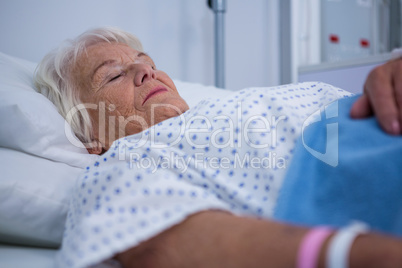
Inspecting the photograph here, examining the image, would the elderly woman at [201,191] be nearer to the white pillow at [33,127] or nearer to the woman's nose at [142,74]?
the woman's nose at [142,74]

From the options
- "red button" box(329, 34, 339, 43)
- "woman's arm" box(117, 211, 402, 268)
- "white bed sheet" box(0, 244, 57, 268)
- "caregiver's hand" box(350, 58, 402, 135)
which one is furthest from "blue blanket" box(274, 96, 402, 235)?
"red button" box(329, 34, 339, 43)

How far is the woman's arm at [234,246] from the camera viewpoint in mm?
420

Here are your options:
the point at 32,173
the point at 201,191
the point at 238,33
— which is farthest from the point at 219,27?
the point at 201,191

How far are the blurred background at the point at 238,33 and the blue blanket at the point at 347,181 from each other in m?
1.30

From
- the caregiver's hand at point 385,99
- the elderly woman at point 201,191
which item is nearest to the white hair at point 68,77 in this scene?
the elderly woman at point 201,191

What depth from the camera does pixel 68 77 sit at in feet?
3.91

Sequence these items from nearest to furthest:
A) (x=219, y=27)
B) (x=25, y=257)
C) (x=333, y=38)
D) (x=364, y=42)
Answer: (x=25, y=257), (x=219, y=27), (x=333, y=38), (x=364, y=42)

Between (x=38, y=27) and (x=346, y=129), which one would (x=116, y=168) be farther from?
(x=38, y=27)

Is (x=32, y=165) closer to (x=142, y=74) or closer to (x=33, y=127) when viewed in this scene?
(x=33, y=127)

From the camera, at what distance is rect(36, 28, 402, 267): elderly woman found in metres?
0.49

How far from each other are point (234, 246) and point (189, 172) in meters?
0.21

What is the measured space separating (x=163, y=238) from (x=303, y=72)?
1.88 meters

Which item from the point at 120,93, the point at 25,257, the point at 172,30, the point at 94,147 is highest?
the point at 172,30

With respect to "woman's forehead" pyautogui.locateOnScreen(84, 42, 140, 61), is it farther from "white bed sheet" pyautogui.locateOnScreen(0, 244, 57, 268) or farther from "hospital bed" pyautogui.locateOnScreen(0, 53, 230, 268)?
"white bed sheet" pyautogui.locateOnScreen(0, 244, 57, 268)
